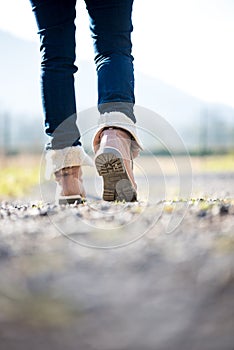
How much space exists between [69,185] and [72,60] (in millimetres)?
558

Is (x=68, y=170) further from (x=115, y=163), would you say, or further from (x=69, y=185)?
(x=115, y=163)

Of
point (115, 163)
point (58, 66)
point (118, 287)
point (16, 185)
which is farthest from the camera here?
point (16, 185)

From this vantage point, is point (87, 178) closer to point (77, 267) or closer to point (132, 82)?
point (132, 82)

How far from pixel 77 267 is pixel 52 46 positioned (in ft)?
4.56

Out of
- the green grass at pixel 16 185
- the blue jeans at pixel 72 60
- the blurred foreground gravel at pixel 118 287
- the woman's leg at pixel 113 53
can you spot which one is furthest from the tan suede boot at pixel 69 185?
the green grass at pixel 16 185

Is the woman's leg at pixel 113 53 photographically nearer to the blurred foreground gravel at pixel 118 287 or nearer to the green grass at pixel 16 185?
the blurred foreground gravel at pixel 118 287

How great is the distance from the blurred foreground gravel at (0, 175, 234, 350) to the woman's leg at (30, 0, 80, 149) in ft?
2.79

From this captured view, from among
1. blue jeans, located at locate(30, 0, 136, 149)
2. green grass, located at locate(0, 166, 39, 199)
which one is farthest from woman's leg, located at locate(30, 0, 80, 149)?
green grass, located at locate(0, 166, 39, 199)

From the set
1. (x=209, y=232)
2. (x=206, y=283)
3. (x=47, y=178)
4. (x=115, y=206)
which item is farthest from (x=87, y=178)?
(x=206, y=283)

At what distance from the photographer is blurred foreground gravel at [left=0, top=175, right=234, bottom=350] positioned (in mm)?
1053

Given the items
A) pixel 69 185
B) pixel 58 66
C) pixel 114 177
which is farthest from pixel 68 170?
pixel 58 66

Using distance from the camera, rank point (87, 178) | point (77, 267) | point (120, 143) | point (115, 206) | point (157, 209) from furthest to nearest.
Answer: point (87, 178) → point (120, 143) → point (115, 206) → point (157, 209) → point (77, 267)

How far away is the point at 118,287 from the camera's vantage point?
3.85ft

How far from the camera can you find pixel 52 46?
8.00 feet
